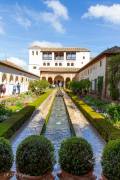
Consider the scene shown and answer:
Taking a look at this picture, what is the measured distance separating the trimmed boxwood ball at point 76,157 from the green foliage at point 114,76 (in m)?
20.6

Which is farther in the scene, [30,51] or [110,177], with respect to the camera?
[30,51]

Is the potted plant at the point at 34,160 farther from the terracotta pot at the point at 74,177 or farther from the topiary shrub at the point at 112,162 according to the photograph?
the topiary shrub at the point at 112,162

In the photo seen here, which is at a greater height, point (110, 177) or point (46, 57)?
point (46, 57)

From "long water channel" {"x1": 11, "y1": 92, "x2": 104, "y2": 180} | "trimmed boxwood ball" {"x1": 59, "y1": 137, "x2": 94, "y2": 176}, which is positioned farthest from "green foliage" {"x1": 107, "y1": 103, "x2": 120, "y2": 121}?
"trimmed boxwood ball" {"x1": 59, "y1": 137, "x2": 94, "y2": 176}

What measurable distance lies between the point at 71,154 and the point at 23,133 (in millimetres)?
7135

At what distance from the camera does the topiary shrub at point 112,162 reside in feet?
18.3

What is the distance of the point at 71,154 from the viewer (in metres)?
5.97

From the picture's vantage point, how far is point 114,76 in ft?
89.8

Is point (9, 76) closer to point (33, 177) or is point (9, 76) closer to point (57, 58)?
point (33, 177)

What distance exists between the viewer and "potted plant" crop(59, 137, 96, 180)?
596cm

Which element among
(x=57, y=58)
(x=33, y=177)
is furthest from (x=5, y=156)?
(x=57, y=58)

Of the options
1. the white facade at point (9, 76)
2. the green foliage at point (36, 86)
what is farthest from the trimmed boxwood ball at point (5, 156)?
the green foliage at point (36, 86)

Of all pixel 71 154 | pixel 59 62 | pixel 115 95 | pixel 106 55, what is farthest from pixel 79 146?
pixel 59 62

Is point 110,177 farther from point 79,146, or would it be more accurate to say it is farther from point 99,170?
point 99,170
